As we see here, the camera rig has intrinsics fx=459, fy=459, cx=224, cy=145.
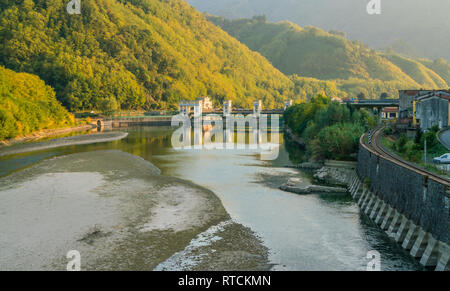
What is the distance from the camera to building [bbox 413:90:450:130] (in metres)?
58.9

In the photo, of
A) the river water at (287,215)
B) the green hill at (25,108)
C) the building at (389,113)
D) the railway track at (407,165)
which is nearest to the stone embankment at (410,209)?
the railway track at (407,165)

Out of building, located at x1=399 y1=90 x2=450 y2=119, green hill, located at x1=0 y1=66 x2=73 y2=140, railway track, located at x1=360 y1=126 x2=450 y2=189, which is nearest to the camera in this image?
railway track, located at x1=360 y1=126 x2=450 y2=189

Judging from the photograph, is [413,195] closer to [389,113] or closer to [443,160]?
[443,160]

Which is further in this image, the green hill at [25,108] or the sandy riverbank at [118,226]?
the green hill at [25,108]

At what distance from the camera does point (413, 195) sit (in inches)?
1035

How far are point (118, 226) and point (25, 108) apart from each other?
2901 inches

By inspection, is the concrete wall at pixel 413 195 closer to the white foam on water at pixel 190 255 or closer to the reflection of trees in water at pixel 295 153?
the white foam on water at pixel 190 255

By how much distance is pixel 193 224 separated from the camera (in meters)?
29.9

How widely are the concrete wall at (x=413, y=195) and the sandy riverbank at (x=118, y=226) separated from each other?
28.2ft

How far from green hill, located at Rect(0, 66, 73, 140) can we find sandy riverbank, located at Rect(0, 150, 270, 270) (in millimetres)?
36118

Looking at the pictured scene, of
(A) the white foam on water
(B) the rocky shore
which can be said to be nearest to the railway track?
(B) the rocky shore

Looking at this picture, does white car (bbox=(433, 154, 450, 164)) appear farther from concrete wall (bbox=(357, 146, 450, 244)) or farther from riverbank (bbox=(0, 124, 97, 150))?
riverbank (bbox=(0, 124, 97, 150))

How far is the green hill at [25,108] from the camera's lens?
7869 cm
